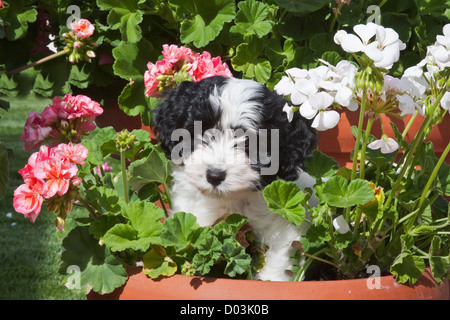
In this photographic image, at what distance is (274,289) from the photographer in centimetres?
194

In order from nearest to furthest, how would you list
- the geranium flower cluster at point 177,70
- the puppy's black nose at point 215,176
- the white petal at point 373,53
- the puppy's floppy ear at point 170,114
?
the white petal at point 373,53
the puppy's black nose at point 215,176
the puppy's floppy ear at point 170,114
the geranium flower cluster at point 177,70

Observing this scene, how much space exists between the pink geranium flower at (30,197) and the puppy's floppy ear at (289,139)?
2.71ft

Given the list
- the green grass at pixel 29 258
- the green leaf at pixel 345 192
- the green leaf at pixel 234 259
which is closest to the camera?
the green leaf at pixel 345 192

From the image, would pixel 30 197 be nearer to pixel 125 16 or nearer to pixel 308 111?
pixel 308 111

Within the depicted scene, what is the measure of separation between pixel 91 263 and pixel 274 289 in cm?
64

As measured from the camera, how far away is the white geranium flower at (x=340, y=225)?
207cm

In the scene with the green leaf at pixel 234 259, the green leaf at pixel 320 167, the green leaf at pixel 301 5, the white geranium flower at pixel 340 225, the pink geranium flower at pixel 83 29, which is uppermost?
the green leaf at pixel 301 5

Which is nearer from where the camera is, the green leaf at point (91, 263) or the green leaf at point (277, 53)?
the green leaf at point (91, 263)

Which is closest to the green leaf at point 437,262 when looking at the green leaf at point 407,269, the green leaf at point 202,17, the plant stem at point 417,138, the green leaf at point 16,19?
the green leaf at point 407,269

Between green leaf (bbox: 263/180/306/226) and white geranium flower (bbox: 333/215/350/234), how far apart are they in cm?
13

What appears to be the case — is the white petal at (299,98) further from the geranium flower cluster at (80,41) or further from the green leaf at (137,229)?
the geranium flower cluster at (80,41)

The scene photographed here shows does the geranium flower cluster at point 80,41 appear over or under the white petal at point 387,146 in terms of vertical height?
under

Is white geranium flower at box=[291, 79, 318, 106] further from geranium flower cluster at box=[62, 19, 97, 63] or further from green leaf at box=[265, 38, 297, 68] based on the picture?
geranium flower cluster at box=[62, 19, 97, 63]
